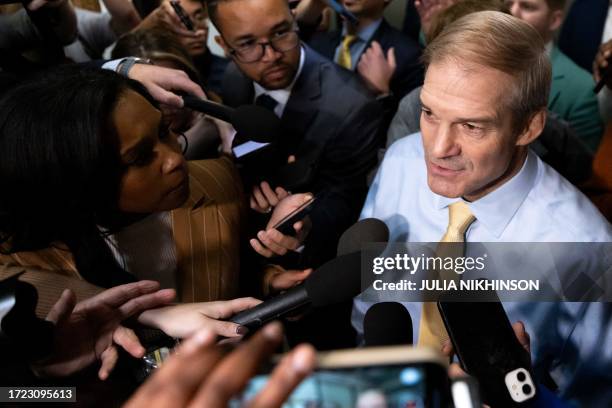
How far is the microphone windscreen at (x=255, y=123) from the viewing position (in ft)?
4.56

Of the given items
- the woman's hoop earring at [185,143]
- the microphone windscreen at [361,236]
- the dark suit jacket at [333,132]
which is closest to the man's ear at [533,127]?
the microphone windscreen at [361,236]

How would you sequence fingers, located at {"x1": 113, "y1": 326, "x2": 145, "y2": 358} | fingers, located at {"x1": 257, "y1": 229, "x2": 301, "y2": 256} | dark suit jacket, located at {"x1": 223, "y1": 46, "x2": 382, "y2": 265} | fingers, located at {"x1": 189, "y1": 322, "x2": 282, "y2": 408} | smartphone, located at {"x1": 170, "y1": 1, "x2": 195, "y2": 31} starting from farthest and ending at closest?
1. smartphone, located at {"x1": 170, "y1": 1, "x2": 195, "y2": 31}
2. dark suit jacket, located at {"x1": 223, "y1": 46, "x2": 382, "y2": 265}
3. fingers, located at {"x1": 257, "y1": 229, "x2": 301, "y2": 256}
4. fingers, located at {"x1": 113, "y1": 326, "x2": 145, "y2": 358}
5. fingers, located at {"x1": 189, "y1": 322, "x2": 282, "y2": 408}

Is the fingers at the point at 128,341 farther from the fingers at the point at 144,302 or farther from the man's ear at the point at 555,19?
the man's ear at the point at 555,19

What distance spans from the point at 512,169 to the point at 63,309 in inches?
40.3

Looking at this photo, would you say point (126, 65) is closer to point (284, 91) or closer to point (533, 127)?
point (284, 91)

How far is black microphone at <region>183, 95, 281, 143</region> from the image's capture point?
1390mm

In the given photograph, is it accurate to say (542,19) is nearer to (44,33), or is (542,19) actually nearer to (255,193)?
(255,193)

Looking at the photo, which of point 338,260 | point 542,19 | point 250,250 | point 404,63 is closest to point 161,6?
Result: point 404,63

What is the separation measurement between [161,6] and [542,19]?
162 centimetres

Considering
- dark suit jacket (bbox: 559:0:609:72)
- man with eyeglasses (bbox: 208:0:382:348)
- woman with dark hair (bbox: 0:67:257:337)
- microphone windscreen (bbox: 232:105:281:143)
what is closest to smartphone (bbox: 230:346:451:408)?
woman with dark hair (bbox: 0:67:257:337)

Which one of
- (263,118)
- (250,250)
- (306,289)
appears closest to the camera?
(306,289)

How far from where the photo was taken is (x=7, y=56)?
169 cm

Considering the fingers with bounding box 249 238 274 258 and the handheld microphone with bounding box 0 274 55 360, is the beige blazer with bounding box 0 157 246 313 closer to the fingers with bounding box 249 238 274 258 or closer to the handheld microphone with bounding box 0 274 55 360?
the fingers with bounding box 249 238 274 258

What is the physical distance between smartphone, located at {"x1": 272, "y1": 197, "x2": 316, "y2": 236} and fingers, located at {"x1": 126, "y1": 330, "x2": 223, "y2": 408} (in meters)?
0.74
